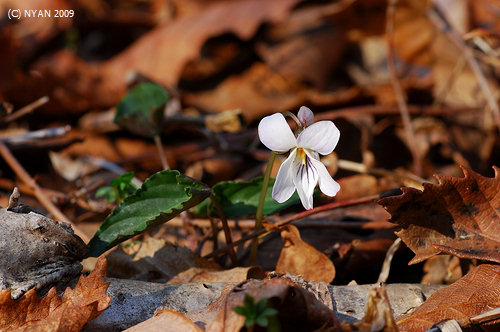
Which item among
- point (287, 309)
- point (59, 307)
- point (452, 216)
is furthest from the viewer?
point (452, 216)

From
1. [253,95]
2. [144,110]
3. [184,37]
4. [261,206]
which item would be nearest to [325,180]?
[261,206]

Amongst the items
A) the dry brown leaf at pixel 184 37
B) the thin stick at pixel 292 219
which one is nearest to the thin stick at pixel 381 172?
the thin stick at pixel 292 219

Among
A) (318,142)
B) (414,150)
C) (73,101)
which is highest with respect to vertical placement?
(318,142)

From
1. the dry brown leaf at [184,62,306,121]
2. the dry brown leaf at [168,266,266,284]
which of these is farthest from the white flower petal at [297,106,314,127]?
the dry brown leaf at [184,62,306,121]

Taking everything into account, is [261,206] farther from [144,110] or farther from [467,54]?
[467,54]

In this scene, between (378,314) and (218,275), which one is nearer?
(378,314)

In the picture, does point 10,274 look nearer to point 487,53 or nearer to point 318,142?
point 318,142

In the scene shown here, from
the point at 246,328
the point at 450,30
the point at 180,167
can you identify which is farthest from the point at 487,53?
the point at 246,328
